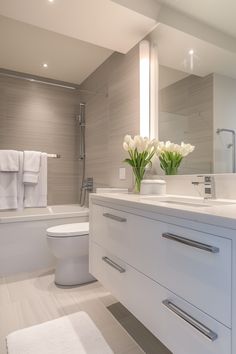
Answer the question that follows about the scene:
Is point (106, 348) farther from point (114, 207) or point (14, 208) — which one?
point (14, 208)

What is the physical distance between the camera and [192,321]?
0.76m

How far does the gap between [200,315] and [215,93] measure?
1228mm

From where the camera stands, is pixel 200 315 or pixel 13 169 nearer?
pixel 200 315

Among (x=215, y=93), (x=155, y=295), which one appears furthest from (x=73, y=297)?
(x=215, y=93)

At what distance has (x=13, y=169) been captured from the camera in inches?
96.8

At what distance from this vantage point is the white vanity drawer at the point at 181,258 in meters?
0.66

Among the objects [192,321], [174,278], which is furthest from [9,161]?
[192,321]

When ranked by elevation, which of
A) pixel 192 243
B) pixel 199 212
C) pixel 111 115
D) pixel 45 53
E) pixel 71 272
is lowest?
pixel 71 272

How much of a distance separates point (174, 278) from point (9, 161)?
2.17 metres

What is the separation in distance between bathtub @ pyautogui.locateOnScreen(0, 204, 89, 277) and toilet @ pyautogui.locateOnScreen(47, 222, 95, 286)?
0.38 meters

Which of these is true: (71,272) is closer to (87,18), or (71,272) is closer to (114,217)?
(114,217)

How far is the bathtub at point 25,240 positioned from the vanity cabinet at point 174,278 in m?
1.20

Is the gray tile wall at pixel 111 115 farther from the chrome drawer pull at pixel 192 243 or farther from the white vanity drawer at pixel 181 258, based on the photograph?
the chrome drawer pull at pixel 192 243

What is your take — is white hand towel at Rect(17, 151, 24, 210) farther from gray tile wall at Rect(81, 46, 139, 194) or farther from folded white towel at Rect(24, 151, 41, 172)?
gray tile wall at Rect(81, 46, 139, 194)
